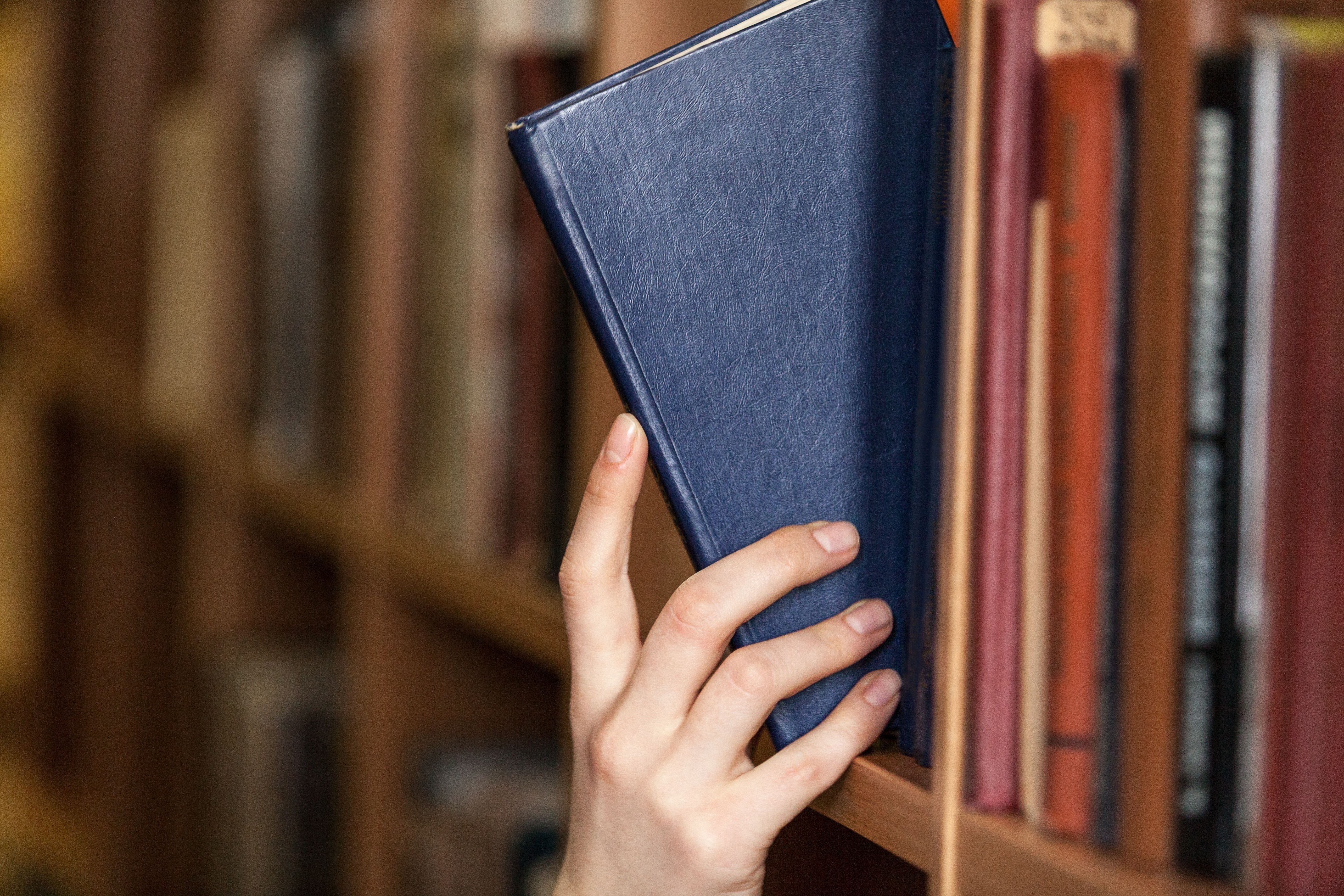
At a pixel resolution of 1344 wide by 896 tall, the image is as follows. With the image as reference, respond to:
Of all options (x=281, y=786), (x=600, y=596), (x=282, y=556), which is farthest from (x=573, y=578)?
(x=282, y=556)

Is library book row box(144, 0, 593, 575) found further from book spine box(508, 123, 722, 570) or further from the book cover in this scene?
the book cover

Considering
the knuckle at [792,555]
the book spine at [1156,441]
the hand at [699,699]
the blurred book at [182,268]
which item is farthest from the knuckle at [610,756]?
the blurred book at [182,268]

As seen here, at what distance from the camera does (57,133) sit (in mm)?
2244

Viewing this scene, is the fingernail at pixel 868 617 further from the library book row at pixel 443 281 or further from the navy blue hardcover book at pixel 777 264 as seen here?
the library book row at pixel 443 281

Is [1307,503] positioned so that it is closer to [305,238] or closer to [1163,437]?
[1163,437]

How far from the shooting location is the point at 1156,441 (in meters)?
0.34

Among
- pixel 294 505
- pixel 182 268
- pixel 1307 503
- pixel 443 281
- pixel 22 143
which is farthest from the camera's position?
pixel 22 143

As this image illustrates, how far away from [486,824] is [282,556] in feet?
2.28

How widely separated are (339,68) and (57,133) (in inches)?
51.7

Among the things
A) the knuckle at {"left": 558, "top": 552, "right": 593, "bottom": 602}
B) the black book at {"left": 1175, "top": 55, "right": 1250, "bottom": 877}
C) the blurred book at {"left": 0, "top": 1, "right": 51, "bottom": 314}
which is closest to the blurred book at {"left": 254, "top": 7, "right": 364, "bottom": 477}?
the knuckle at {"left": 558, "top": 552, "right": 593, "bottom": 602}

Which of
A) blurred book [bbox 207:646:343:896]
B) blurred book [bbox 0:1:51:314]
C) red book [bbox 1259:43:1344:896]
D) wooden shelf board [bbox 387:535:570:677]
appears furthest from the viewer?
blurred book [bbox 0:1:51:314]

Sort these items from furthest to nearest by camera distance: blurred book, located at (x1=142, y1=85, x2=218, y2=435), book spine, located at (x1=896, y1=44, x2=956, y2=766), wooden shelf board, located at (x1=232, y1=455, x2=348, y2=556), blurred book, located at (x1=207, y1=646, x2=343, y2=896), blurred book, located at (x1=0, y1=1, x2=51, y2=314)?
1. blurred book, located at (x1=0, y1=1, x2=51, y2=314)
2. blurred book, located at (x1=142, y1=85, x2=218, y2=435)
3. blurred book, located at (x1=207, y1=646, x2=343, y2=896)
4. wooden shelf board, located at (x1=232, y1=455, x2=348, y2=556)
5. book spine, located at (x1=896, y1=44, x2=956, y2=766)

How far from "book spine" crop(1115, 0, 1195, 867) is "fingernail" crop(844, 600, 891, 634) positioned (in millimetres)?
127

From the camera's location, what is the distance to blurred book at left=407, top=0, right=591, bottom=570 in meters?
0.87
